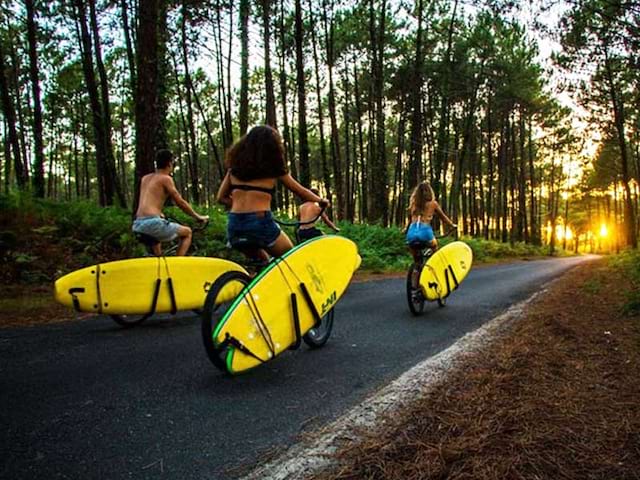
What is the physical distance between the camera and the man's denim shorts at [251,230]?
3.85 meters

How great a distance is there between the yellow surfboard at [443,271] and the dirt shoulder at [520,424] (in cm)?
241

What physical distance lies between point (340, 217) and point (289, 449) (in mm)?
22857

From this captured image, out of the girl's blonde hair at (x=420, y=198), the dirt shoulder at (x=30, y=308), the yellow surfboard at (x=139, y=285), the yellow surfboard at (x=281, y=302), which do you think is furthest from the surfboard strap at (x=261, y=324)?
the girl's blonde hair at (x=420, y=198)

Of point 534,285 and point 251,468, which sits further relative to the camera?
point 534,285

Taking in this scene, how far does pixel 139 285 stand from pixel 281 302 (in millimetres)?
2291

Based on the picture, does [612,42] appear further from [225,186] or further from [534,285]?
[225,186]

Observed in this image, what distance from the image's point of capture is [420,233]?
23.1ft

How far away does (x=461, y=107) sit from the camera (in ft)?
107

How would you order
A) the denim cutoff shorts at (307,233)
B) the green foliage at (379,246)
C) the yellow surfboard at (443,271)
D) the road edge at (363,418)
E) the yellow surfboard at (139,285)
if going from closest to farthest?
1. the road edge at (363,418)
2. the yellow surfboard at (139,285)
3. the yellow surfboard at (443,271)
4. the denim cutoff shorts at (307,233)
5. the green foliage at (379,246)

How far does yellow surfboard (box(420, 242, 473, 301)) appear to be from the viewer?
22.5 feet

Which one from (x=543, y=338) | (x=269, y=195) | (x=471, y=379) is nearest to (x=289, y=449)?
(x=471, y=379)

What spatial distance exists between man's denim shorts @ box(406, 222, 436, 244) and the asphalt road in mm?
1785

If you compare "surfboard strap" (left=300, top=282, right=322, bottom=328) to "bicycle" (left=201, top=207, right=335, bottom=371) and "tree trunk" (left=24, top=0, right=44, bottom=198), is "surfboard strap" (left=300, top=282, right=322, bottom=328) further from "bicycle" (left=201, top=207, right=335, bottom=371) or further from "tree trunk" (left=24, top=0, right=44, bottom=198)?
"tree trunk" (left=24, top=0, right=44, bottom=198)

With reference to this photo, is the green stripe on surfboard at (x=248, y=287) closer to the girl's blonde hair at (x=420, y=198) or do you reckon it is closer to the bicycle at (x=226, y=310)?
the bicycle at (x=226, y=310)
